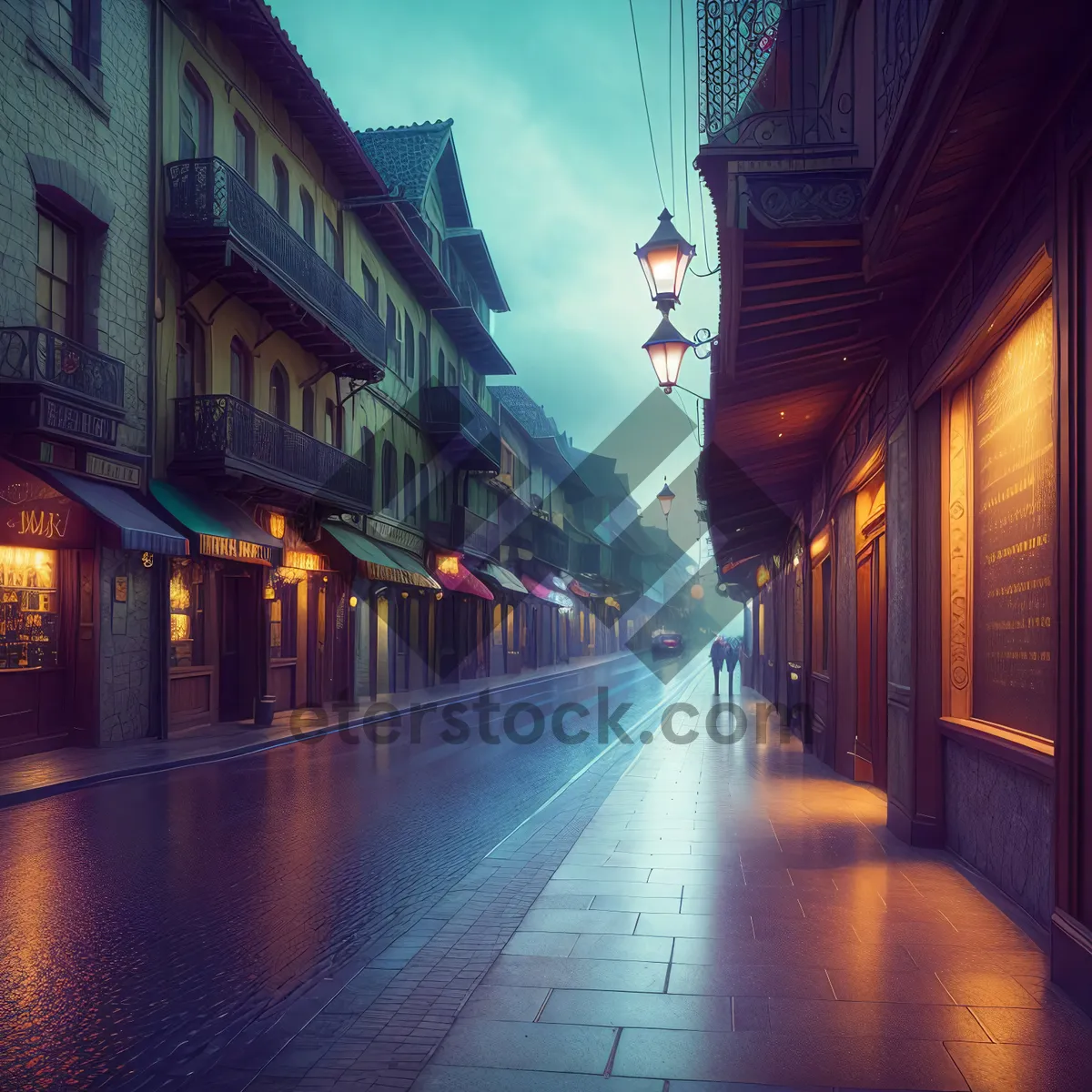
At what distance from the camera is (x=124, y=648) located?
16031 millimetres

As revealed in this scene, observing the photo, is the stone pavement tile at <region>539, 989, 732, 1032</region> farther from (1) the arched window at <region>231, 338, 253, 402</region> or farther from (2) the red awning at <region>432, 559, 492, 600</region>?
(2) the red awning at <region>432, 559, 492, 600</region>

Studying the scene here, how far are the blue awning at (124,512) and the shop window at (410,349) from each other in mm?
15635

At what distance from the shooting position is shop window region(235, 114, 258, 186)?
20188 millimetres

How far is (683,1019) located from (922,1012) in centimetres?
100

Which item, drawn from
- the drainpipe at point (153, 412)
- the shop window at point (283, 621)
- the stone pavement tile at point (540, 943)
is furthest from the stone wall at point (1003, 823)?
the shop window at point (283, 621)

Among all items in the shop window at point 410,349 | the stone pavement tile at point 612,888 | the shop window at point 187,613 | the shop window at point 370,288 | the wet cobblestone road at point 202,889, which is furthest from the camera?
the shop window at point 410,349

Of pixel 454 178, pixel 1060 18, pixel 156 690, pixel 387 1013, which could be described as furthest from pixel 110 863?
pixel 454 178

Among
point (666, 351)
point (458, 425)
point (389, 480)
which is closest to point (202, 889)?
point (666, 351)

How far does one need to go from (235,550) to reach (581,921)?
12751mm

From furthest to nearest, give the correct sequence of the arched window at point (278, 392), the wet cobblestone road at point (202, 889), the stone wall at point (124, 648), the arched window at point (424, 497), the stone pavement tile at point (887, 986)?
the arched window at point (424, 497), the arched window at point (278, 392), the stone wall at point (124, 648), the stone pavement tile at point (887, 986), the wet cobblestone road at point (202, 889)

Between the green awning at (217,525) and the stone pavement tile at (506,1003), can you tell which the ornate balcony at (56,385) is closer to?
the green awning at (217,525)

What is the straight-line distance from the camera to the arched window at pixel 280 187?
21672 millimetres

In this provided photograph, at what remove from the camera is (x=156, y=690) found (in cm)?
1686

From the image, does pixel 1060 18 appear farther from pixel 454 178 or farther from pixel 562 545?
pixel 562 545
